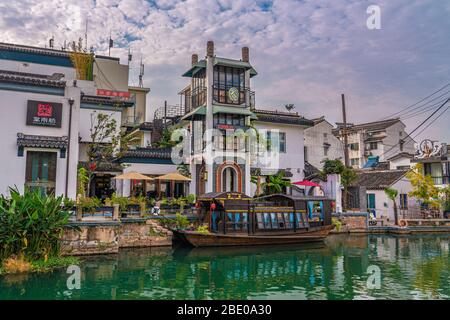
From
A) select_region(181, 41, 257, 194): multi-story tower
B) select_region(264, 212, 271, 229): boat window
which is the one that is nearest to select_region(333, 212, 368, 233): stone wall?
select_region(181, 41, 257, 194): multi-story tower

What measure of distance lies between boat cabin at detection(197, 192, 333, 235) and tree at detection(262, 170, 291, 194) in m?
4.53

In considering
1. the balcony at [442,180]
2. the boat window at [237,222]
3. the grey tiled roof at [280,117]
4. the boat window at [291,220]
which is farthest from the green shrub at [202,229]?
the balcony at [442,180]

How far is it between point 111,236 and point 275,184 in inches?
508

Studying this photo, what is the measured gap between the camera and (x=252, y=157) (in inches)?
1030

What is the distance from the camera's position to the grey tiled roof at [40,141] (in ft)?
58.4

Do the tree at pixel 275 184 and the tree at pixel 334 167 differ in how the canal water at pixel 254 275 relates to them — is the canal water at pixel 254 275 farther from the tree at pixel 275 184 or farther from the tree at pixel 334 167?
the tree at pixel 334 167

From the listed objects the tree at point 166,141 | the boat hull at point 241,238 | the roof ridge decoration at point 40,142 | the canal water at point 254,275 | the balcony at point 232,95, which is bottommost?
the canal water at point 254,275

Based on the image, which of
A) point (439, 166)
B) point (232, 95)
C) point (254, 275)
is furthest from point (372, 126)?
point (254, 275)

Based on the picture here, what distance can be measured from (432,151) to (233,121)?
58.0 feet

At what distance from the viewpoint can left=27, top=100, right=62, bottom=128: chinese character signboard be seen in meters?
18.3

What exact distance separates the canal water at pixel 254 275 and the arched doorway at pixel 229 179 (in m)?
6.32

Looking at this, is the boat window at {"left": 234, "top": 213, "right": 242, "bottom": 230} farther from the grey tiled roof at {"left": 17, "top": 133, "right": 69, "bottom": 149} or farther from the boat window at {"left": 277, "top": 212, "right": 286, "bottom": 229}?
the grey tiled roof at {"left": 17, "top": 133, "right": 69, "bottom": 149}
